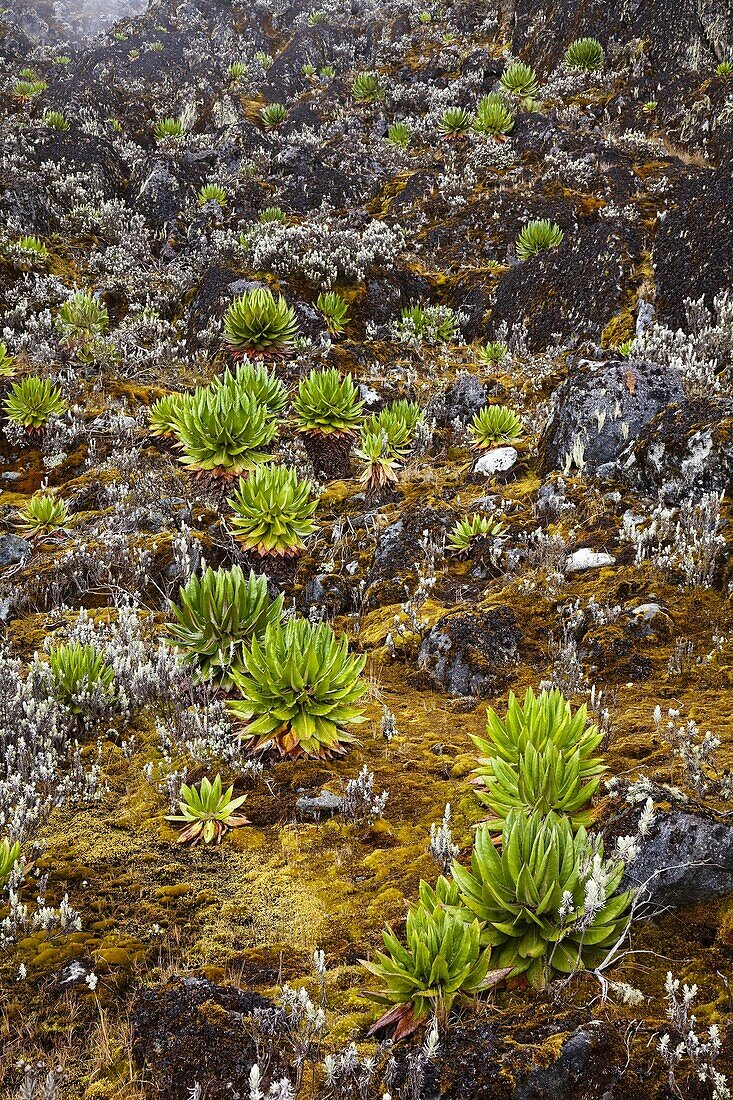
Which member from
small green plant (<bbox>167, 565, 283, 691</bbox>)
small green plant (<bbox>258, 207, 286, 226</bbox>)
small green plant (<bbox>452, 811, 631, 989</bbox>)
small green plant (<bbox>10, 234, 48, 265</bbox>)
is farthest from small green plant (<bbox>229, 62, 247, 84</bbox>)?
small green plant (<bbox>452, 811, 631, 989</bbox>)

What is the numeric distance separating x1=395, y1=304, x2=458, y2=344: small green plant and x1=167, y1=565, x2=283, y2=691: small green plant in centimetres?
683

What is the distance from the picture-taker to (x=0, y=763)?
3900 millimetres

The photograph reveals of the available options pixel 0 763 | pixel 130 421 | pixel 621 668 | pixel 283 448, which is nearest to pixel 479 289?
pixel 283 448

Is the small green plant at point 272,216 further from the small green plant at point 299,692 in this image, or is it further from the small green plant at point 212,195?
the small green plant at point 299,692

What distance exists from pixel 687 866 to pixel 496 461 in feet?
17.9

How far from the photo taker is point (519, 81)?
17.2 m

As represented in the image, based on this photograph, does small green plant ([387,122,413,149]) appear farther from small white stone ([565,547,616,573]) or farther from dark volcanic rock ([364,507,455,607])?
small white stone ([565,547,616,573])

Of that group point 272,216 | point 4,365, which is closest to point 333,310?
point 4,365

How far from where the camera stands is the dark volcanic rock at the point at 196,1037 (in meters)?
2.18

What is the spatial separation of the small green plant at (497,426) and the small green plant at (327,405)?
1.37 meters

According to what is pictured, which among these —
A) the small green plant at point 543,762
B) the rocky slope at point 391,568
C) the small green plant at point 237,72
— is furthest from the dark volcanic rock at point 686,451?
the small green plant at point 237,72

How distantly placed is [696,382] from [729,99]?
10.4 m

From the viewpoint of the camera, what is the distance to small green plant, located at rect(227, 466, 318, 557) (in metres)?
5.91

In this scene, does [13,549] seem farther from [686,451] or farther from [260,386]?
[686,451]
